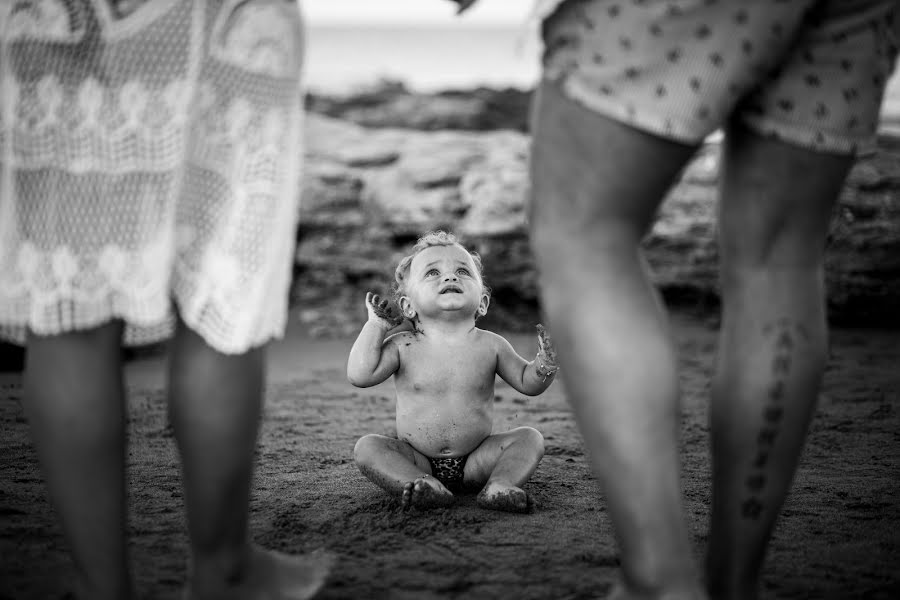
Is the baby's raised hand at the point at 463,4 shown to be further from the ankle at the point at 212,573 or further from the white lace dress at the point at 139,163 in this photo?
the ankle at the point at 212,573

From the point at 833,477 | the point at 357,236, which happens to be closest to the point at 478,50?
the point at 357,236

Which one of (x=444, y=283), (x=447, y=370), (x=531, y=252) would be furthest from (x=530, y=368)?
(x=531, y=252)

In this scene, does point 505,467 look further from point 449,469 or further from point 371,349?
point 371,349

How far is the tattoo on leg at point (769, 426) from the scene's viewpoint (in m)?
1.42

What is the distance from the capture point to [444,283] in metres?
2.55

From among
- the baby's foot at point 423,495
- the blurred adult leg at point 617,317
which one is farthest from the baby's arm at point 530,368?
the blurred adult leg at point 617,317

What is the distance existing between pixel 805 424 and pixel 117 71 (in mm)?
1245

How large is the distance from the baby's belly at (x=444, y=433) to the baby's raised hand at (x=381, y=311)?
0.28m

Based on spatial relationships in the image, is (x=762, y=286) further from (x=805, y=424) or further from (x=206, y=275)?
(x=206, y=275)

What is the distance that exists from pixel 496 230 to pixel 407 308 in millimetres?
2498

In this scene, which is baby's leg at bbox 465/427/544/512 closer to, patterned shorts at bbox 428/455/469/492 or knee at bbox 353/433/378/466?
patterned shorts at bbox 428/455/469/492

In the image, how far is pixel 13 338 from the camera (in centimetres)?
141

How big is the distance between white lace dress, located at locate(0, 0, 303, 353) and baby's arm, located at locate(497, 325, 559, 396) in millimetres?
1137

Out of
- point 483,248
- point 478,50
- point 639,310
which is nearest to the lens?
point 639,310
